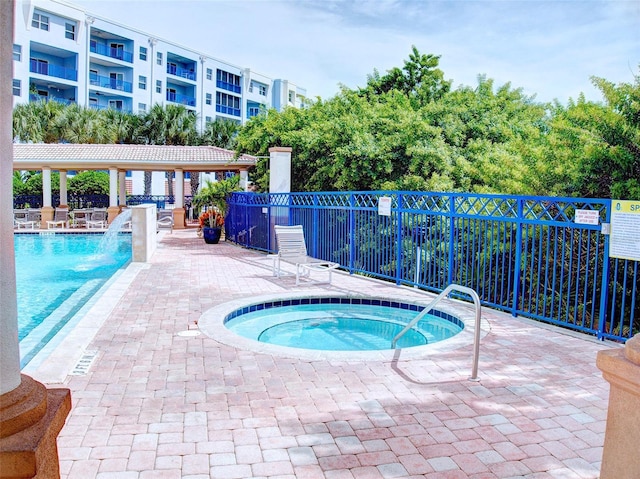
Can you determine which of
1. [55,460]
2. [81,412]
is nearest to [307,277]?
[81,412]

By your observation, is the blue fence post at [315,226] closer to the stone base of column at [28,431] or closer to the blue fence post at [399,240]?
the blue fence post at [399,240]

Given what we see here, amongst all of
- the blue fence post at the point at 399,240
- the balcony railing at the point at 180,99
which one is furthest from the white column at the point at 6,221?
the balcony railing at the point at 180,99

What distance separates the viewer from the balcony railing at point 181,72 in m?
51.2

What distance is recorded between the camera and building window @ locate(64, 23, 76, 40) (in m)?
40.5

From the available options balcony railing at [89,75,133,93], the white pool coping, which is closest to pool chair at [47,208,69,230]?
the white pool coping

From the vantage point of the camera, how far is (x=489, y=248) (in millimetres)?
8641

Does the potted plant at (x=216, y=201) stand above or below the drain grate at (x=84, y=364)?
above

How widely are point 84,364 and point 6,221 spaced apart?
13.2 ft

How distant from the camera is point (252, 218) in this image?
16.9 m

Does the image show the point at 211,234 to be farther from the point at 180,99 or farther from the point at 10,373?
the point at 180,99

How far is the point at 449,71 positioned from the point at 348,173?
938cm

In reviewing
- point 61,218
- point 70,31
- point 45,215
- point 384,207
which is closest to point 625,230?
point 384,207

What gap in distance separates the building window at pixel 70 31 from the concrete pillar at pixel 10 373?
146 ft

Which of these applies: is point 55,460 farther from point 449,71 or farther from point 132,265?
point 449,71
